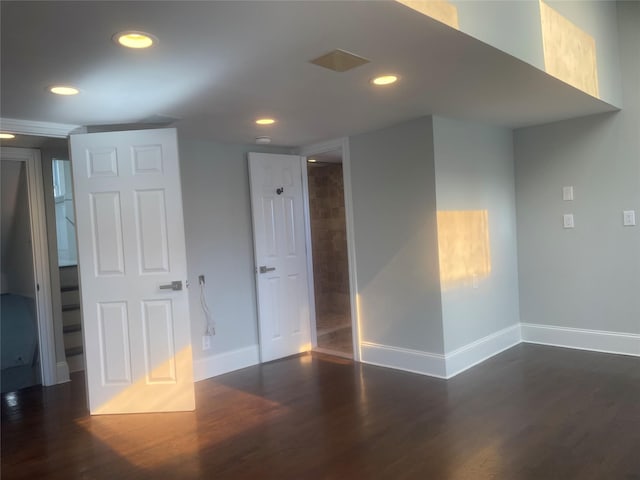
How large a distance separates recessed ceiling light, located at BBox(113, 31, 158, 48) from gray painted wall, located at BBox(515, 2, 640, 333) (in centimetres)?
371

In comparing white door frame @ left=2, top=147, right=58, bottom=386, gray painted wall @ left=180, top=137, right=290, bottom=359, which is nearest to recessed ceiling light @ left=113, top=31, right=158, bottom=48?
gray painted wall @ left=180, top=137, right=290, bottom=359

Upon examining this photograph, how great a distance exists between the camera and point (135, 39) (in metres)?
2.00

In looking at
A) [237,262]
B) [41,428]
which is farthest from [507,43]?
[41,428]

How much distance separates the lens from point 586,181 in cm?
421

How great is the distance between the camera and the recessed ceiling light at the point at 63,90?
2.57 metres

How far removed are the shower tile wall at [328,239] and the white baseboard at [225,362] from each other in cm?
233

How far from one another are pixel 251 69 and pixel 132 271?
1705 millimetres

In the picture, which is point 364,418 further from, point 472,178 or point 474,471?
point 472,178

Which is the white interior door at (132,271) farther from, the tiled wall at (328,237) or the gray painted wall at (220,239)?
the tiled wall at (328,237)

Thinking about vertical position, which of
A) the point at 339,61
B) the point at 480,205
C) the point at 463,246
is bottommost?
the point at 463,246

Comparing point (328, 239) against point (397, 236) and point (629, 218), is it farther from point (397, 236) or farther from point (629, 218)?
point (629, 218)

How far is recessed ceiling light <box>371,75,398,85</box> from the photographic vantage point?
8.67ft

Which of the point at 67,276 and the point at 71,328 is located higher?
the point at 67,276

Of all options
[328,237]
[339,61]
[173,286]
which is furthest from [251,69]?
[328,237]
